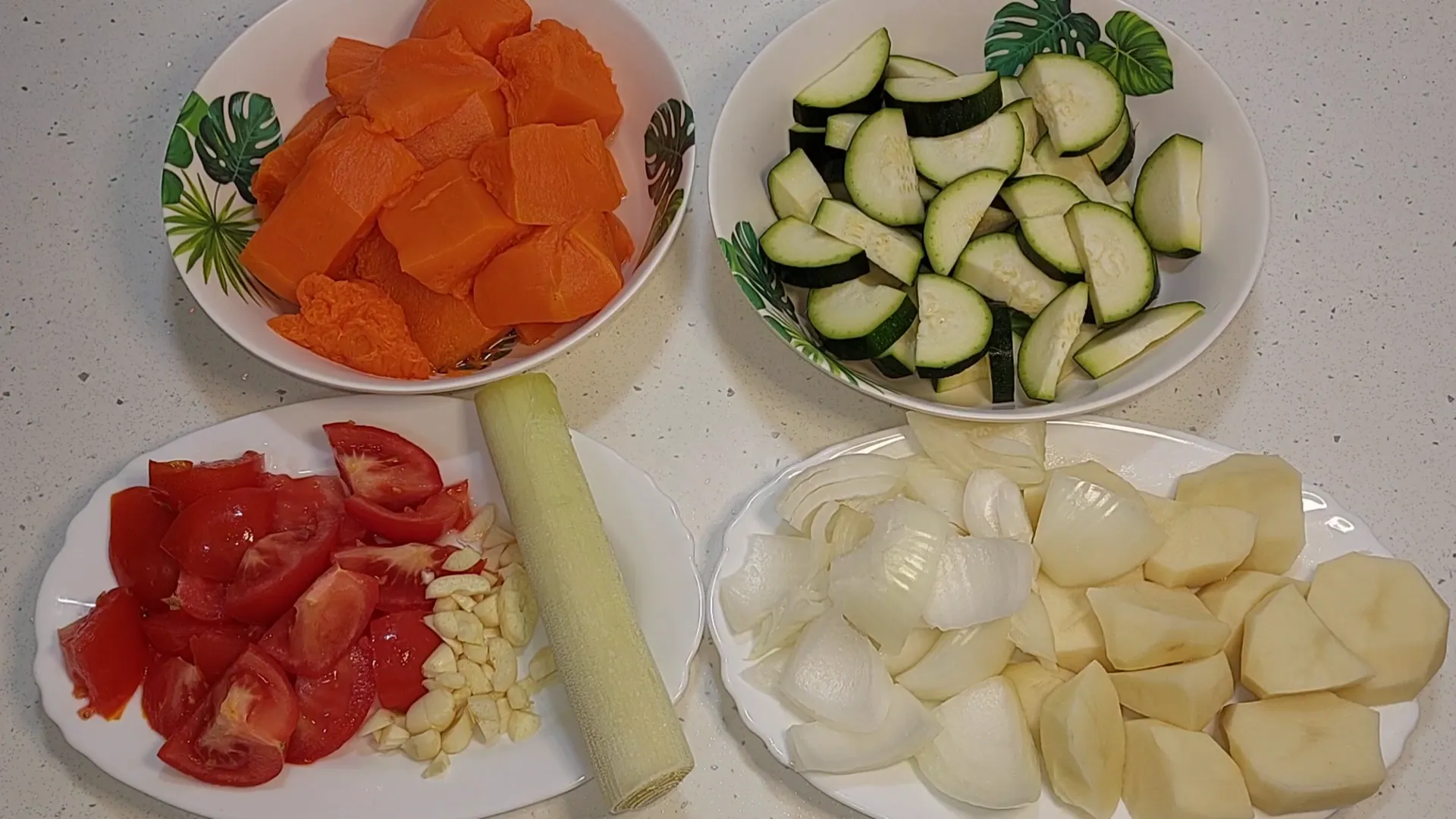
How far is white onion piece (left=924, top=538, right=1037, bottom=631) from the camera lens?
1.30 metres

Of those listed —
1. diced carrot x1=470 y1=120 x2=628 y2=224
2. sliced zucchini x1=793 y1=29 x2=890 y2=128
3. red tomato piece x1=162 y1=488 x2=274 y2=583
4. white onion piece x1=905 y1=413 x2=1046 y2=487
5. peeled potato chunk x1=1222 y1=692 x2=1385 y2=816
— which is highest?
sliced zucchini x1=793 y1=29 x2=890 y2=128

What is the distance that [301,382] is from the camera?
5.41ft

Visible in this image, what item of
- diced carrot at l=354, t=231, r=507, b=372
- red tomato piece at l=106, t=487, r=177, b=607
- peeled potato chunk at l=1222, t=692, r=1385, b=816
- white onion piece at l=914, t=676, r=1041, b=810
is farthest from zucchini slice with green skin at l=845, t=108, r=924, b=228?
red tomato piece at l=106, t=487, r=177, b=607

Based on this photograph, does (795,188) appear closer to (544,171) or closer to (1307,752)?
(544,171)

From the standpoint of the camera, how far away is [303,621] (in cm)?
133

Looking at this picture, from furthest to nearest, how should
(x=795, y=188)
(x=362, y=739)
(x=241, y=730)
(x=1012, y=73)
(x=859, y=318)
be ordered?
1. (x=1012, y=73)
2. (x=795, y=188)
3. (x=859, y=318)
4. (x=362, y=739)
5. (x=241, y=730)

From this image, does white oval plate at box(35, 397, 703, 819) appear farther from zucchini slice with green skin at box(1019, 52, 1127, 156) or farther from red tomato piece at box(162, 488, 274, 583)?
zucchini slice with green skin at box(1019, 52, 1127, 156)

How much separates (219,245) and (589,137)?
55cm

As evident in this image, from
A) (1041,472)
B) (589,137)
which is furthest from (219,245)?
(1041,472)

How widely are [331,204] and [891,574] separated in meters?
0.86

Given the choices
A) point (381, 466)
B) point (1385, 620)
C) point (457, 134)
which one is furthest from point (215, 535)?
point (1385, 620)

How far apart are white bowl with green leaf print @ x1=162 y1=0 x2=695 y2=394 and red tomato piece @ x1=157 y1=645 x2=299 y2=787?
0.38 meters

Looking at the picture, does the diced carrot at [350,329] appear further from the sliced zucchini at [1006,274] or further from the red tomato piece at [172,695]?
the sliced zucchini at [1006,274]

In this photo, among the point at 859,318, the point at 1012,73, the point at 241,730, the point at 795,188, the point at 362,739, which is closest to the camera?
the point at 241,730
